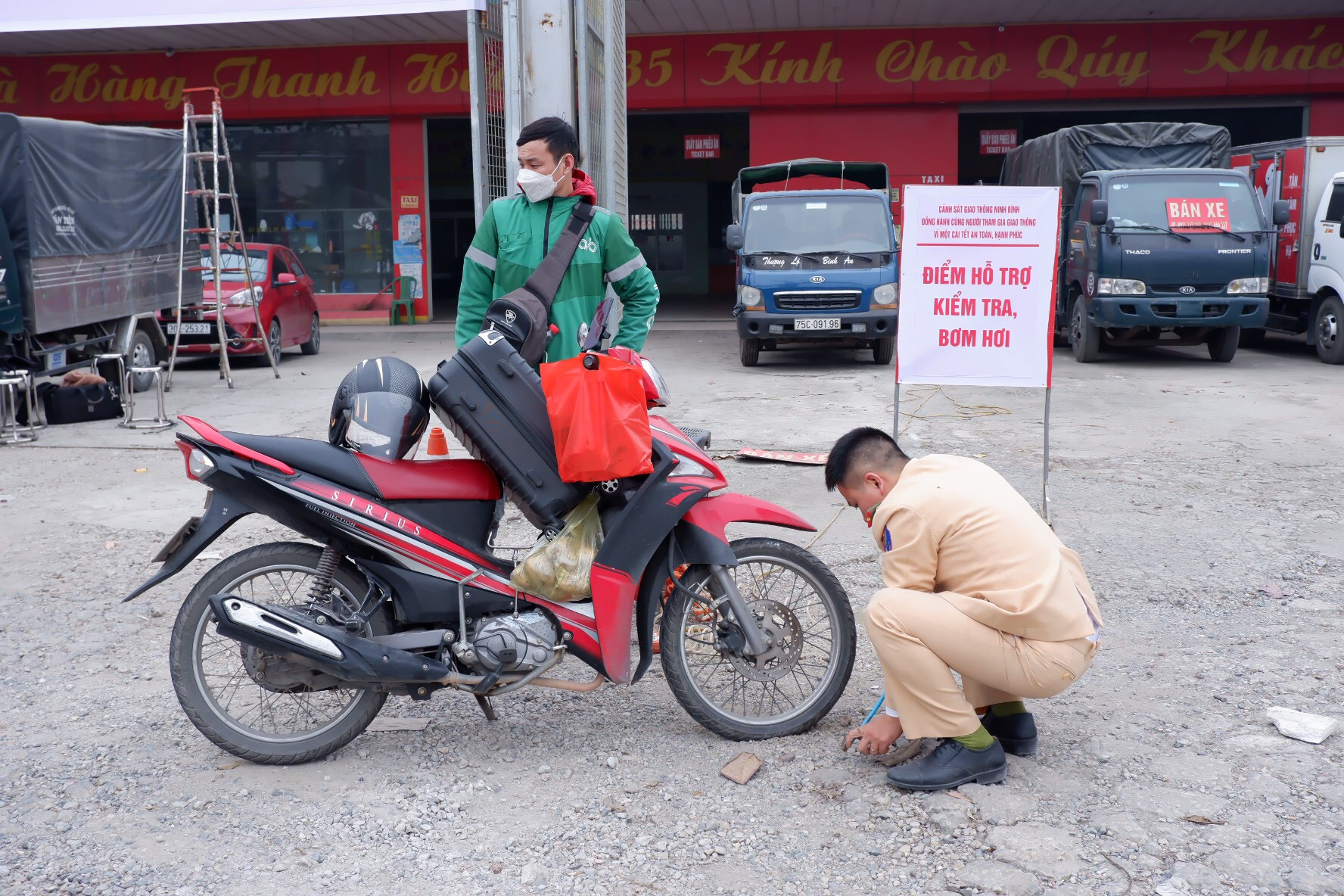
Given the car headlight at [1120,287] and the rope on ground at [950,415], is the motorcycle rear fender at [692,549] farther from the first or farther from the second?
the car headlight at [1120,287]

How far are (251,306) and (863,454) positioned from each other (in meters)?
A: 12.8

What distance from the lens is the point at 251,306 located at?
14695 millimetres

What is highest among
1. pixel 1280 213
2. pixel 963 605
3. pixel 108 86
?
pixel 108 86

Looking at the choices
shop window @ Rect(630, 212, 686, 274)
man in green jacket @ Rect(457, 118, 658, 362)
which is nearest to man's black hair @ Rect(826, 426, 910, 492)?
man in green jacket @ Rect(457, 118, 658, 362)

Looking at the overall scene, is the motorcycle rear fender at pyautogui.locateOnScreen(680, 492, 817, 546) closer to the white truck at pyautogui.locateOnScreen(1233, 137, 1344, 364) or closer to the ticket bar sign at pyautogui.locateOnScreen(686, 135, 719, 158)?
the white truck at pyautogui.locateOnScreen(1233, 137, 1344, 364)

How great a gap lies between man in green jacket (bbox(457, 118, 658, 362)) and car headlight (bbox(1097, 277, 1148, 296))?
10600 millimetres

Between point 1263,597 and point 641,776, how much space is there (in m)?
3.19

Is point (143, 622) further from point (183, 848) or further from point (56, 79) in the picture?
point (56, 79)

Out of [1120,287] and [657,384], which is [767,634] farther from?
[1120,287]

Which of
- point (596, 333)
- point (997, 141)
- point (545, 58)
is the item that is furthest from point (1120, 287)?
point (997, 141)

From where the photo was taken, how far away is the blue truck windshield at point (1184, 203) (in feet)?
45.3

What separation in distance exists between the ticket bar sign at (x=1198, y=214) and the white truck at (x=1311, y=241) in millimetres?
878

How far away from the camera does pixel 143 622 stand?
5.04 m

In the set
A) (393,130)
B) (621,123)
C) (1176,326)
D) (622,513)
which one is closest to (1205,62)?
(1176,326)
